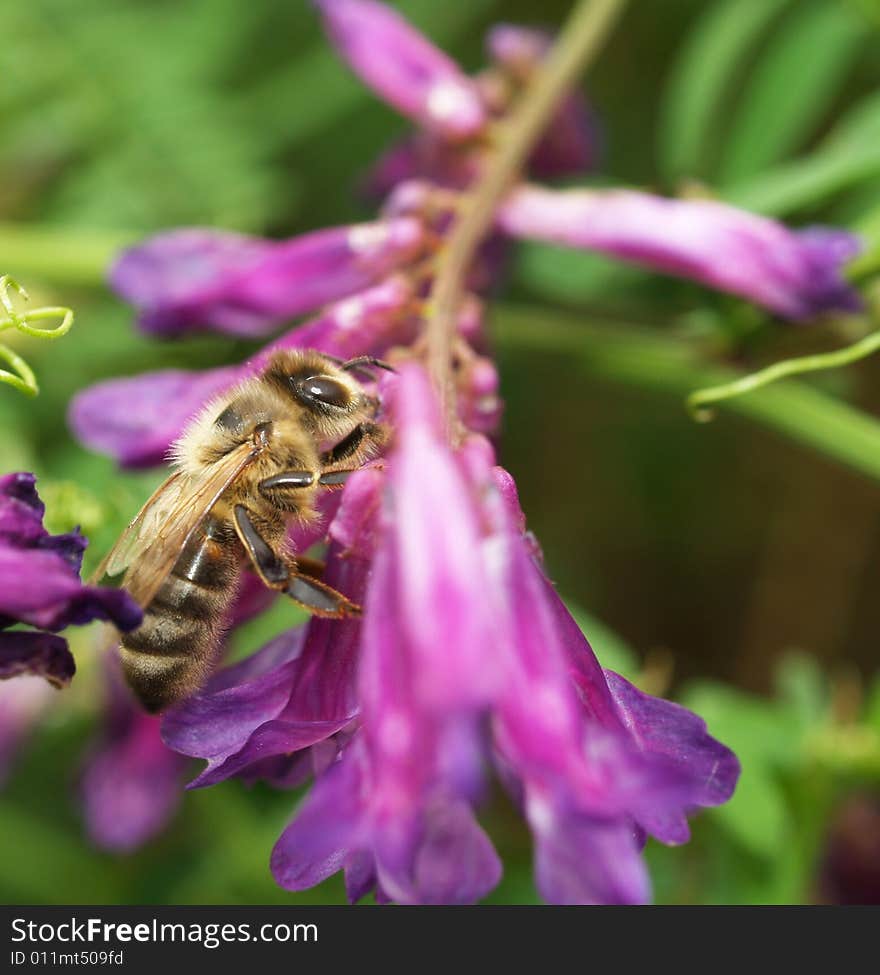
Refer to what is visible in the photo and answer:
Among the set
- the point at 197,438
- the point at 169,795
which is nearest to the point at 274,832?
the point at 169,795

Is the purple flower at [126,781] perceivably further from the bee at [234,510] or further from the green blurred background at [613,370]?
the bee at [234,510]

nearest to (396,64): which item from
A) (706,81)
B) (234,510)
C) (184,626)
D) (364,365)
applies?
(706,81)

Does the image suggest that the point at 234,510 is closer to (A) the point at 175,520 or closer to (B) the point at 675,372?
(A) the point at 175,520

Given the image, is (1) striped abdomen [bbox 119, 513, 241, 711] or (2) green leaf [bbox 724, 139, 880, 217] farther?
(2) green leaf [bbox 724, 139, 880, 217]

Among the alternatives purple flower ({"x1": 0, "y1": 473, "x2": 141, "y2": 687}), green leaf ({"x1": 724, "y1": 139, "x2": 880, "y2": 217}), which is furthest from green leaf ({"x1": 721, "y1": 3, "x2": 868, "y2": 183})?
purple flower ({"x1": 0, "y1": 473, "x2": 141, "y2": 687})

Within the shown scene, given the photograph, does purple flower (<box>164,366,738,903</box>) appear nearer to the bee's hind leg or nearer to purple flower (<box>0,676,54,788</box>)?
the bee's hind leg

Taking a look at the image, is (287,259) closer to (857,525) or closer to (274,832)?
(274,832)

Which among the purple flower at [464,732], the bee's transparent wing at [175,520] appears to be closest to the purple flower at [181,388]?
the bee's transparent wing at [175,520]
